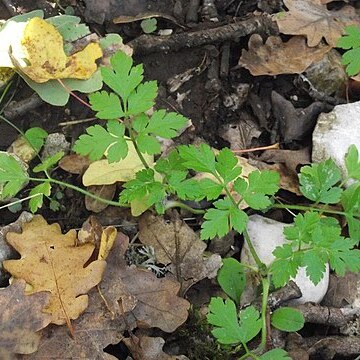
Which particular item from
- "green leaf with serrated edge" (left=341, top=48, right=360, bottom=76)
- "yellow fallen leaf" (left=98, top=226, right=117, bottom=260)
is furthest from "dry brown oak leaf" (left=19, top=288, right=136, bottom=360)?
"green leaf with serrated edge" (left=341, top=48, right=360, bottom=76)

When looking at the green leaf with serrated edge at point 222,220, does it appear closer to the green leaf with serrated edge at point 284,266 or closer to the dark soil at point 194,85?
the green leaf with serrated edge at point 284,266

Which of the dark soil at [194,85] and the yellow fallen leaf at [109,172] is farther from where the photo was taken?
the dark soil at [194,85]

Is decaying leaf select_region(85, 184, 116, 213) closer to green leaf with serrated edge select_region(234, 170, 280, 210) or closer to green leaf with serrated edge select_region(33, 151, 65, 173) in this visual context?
green leaf with serrated edge select_region(33, 151, 65, 173)

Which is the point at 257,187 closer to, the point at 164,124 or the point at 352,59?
the point at 164,124

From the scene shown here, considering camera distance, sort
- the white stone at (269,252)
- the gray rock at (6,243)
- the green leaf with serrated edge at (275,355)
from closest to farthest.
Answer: the green leaf with serrated edge at (275,355), the gray rock at (6,243), the white stone at (269,252)

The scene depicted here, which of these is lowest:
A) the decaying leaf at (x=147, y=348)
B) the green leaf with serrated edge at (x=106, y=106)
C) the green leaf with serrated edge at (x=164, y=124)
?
the decaying leaf at (x=147, y=348)

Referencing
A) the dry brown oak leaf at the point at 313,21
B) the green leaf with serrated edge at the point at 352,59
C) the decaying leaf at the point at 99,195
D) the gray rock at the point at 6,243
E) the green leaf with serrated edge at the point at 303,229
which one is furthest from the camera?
the dry brown oak leaf at the point at 313,21

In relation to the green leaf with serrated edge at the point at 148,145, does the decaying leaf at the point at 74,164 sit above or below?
below

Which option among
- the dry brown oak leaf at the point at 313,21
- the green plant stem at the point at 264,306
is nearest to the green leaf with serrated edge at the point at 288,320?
the green plant stem at the point at 264,306
